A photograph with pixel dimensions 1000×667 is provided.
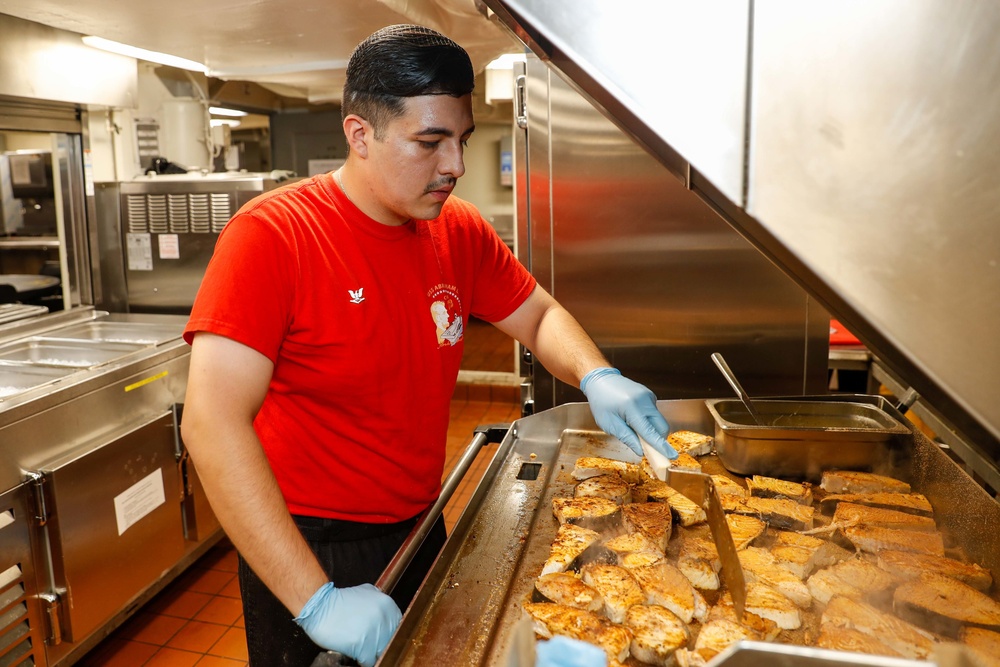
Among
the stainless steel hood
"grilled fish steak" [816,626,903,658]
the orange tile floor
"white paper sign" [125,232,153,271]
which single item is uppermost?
the stainless steel hood

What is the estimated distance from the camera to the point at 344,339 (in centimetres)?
172

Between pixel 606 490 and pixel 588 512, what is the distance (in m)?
0.15

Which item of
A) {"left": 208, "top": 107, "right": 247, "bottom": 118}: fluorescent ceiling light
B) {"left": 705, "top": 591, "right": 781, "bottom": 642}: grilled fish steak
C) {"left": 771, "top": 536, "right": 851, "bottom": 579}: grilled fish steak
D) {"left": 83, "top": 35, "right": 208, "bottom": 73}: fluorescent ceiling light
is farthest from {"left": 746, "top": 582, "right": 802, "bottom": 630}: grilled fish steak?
{"left": 208, "top": 107, "right": 247, "bottom": 118}: fluorescent ceiling light

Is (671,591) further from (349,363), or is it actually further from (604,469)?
(349,363)

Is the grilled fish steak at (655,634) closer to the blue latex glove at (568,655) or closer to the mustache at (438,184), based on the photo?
the blue latex glove at (568,655)

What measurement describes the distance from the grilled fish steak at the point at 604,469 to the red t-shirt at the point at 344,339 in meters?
0.41

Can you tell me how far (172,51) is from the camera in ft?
11.8

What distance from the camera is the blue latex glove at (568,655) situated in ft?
2.82

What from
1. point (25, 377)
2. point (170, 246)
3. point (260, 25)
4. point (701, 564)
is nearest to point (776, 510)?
point (701, 564)

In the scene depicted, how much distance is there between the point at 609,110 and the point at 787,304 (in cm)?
216

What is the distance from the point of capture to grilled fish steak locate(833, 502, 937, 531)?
176 cm

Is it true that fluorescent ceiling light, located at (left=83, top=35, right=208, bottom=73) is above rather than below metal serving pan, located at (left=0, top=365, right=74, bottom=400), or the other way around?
above

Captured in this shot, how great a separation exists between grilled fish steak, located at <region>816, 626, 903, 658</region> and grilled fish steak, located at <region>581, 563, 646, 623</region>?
0.37 meters

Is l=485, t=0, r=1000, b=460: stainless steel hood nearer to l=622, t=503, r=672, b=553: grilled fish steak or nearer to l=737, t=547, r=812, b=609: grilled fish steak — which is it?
l=737, t=547, r=812, b=609: grilled fish steak
